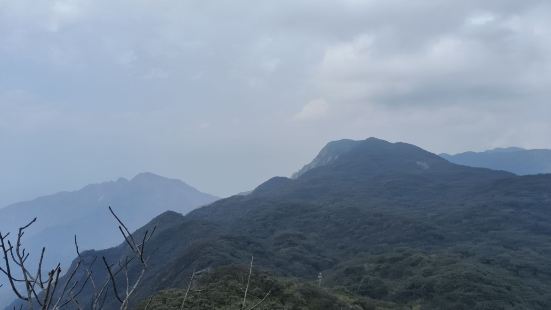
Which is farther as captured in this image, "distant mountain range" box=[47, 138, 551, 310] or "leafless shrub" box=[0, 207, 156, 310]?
"distant mountain range" box=[47, 138, 551, 310]

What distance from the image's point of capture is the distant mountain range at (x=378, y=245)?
126ft

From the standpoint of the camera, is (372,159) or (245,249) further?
(372,159)

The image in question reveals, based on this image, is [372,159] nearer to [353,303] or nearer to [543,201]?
[543,201]

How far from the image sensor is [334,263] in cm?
6488

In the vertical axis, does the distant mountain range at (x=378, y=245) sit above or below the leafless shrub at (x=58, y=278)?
below

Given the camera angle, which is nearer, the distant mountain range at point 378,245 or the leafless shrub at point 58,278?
the leafless shrub at point 58,278

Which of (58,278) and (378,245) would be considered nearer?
(58,278)

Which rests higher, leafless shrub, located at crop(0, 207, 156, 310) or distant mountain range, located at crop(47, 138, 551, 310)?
leafless shrub, located at crop(0, 207, 156, 310)

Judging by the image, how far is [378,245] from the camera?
74750mm

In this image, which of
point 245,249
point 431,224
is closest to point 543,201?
point 431,224

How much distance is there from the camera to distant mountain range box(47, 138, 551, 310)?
38.3 metres

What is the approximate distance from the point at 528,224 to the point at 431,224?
55.7 ft

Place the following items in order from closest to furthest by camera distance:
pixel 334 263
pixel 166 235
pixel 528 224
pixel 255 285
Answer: pixel 255 285 < pixel 334 263 < pixel 528 224 < pixel 166 235

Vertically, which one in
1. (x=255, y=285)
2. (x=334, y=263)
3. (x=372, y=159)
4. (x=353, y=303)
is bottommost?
(x=334, y=263)
